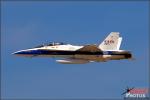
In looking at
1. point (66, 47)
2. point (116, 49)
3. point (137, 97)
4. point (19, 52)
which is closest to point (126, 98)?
point (137, 97)

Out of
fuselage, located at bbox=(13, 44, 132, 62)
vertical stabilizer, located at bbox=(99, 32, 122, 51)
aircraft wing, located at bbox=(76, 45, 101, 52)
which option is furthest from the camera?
vertical stabilizer, located at bbox=(99, 32, 122, 51)

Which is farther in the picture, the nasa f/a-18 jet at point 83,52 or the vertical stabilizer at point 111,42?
the vertical stabilizer at point 111,42

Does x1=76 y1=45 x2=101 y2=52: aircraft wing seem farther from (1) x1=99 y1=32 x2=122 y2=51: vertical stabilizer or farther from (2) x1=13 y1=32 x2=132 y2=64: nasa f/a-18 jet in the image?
(1) x1=99 y1=32 x2=122 y2=51: vertical stabilizer

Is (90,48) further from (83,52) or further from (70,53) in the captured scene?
(70,53)

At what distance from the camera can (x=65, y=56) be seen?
57594mm

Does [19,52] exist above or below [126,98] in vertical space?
→ above

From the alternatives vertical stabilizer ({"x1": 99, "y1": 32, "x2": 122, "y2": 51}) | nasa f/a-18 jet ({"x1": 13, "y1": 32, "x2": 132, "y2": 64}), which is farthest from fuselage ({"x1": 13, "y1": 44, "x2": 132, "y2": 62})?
vertical stabilizer ({"x1": 99, "y1": 32, "x2": 122, "y2": 51})

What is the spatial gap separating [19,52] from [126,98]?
1534cm

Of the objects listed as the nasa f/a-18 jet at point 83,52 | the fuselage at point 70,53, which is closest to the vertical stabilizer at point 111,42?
the nasa f/a-18 jet at point 83,52

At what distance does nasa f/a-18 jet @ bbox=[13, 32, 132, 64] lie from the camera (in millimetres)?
56125

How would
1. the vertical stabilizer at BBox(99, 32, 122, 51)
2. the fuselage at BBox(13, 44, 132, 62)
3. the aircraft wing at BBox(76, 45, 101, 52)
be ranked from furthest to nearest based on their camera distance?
the vertical stabilizer at BBox(99, 32, 122, 51) → the fuselage at BBox(13, 44, 132, 62) → the aircraft wing at BBox(76, 45, 101, 52)

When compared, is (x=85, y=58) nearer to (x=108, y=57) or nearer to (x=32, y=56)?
(x=108, y=57)

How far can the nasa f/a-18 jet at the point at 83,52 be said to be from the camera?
56.1 m

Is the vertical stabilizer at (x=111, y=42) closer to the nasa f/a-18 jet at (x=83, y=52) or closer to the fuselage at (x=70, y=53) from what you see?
the nasa f/a-18 jet at (x=83, y=52)
